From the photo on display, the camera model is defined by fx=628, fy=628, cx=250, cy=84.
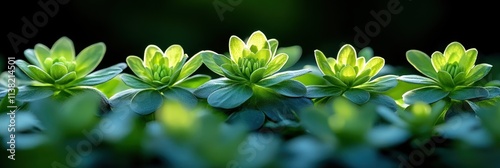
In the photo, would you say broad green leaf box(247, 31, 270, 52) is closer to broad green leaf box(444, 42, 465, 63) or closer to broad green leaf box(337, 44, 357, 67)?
broad green leaf box(337, 44, 357, 67)

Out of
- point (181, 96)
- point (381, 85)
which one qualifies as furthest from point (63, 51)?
point (381, 85)

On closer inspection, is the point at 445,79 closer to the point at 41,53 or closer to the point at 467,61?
the point at 467,61

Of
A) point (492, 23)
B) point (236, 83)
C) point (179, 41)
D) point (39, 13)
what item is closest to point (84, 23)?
point (39, 13)

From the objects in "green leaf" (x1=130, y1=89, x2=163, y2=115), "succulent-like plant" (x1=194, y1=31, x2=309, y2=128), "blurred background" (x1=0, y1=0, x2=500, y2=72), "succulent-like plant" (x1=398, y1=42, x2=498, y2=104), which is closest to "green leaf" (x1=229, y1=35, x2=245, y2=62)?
"succulent-like plant" (x1=194, y1=31, x2=309, y2=128)

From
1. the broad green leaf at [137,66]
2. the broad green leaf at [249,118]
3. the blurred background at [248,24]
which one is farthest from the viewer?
the blurred background at [248,24]

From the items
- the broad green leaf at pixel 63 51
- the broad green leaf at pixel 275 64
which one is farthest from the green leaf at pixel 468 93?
the broad green leaf at pixel 63 51

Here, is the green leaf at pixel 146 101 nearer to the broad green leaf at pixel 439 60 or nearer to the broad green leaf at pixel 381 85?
the broad green leaf at pixel 381 85

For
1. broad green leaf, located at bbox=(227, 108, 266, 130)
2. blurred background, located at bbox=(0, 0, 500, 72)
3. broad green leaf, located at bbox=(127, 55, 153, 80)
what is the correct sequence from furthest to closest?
blurred background, located at bbox=(0, 0, 500, 72)
broad green leaf, located at bbox=(127, 55, 153, 80)
broad green leaf, located at bbox=(227, 108, 266, 130)
